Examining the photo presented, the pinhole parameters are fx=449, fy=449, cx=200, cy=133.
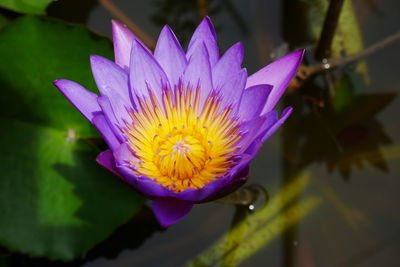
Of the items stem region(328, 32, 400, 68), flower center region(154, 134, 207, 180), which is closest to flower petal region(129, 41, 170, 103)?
flower center region(154, 134, 207, 180)

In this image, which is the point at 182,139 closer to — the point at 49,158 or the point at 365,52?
the point at 49,158

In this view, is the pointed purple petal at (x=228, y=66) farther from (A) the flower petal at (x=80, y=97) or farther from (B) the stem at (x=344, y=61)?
(B) the stem at (x=344, y=61)

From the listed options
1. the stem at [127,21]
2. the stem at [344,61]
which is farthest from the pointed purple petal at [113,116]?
the stem at [344,61]

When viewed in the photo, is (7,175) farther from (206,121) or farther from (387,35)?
(387,35)

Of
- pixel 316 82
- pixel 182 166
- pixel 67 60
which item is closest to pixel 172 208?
pixel 182 166

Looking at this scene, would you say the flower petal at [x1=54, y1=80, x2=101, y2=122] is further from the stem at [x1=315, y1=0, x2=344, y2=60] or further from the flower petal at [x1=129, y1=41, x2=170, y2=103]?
the stem at [x1=315, y1=0, x2=344, y2=60]

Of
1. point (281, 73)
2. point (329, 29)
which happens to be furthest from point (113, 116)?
point (329, 29)
